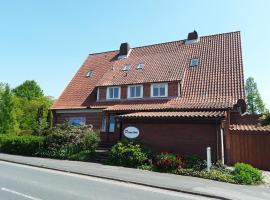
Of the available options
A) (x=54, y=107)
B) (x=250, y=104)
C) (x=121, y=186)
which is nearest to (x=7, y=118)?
(x=54, y=107)

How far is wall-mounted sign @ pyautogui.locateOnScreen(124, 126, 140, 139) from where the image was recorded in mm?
17953

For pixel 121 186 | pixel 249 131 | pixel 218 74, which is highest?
pixel 218 74

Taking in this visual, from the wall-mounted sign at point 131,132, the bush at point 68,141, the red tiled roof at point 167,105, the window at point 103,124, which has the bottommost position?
the bush at point 68,141

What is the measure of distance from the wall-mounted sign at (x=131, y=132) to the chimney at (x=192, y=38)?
1273 centimetres

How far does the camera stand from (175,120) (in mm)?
16750

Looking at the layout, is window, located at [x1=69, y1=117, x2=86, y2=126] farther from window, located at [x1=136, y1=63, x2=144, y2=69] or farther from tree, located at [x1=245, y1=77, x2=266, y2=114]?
tree, located at [x1=245, y1=77, x2=266, y2=114]

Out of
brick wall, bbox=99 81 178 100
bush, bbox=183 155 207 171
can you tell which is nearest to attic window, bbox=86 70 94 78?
brick wall, bbox=99 81 178 100

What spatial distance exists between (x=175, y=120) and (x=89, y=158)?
6.38 meters

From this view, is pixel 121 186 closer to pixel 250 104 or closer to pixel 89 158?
pixel 89 158

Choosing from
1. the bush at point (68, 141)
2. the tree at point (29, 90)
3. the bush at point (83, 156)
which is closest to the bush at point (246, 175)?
the bush at point (83, 156)

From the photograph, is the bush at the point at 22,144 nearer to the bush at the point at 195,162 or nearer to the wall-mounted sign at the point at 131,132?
the wall-mounted sign at the point at 131,132

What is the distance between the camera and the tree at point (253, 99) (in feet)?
202

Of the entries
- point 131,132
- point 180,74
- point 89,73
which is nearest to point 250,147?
point 131,132

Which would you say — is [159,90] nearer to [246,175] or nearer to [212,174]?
[212,174]
